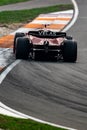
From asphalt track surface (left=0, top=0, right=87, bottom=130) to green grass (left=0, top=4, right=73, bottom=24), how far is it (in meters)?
11.6

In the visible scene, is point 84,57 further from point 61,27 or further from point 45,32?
point 61,27

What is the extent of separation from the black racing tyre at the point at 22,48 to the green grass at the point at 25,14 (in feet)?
35.2

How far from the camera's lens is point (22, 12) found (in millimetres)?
35531

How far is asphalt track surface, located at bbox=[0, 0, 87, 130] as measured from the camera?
14070 mm

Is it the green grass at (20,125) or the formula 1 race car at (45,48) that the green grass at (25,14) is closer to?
the formula 1 race car at (45,48)

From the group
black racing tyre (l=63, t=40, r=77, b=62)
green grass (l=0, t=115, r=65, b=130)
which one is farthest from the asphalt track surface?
green grass (l=0, t=115, r=65, b=130)

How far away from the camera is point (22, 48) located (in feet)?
67.6

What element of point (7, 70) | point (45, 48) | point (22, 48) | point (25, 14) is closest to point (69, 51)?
point (45, 48)

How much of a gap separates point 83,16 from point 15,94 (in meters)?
18.9

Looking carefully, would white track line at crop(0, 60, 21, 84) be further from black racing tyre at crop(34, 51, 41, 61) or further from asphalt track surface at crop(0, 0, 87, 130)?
black racing tyre at crop(34, 51, 41, 61)

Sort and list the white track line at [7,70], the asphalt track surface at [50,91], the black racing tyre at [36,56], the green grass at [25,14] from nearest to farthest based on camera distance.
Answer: the asphalt track surface at [50,91], the white track line at [7,70], the black racing tyre at [36,56], the green grass at [25,14]

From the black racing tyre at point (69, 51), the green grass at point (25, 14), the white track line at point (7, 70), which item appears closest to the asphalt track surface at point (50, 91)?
the white track line at point (7, 70)

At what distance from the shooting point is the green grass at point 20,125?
473 inches

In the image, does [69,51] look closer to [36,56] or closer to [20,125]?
[36,56]
